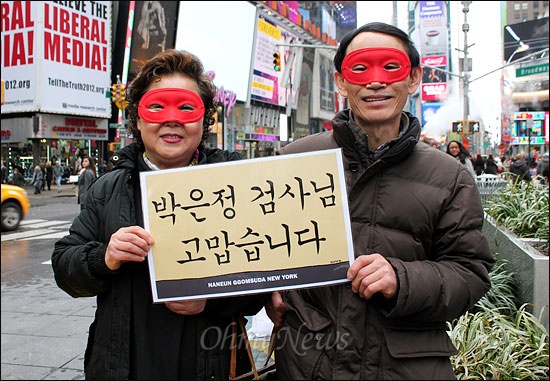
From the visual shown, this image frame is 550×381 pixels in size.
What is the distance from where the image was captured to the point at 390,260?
177 cm

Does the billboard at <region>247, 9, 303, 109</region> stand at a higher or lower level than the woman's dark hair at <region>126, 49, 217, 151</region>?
higher

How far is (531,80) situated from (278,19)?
39401mm

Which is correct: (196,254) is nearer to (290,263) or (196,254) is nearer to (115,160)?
(290,263)

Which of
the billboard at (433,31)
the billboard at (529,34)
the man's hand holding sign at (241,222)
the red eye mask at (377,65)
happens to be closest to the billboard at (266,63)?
the billboard at (433,31)

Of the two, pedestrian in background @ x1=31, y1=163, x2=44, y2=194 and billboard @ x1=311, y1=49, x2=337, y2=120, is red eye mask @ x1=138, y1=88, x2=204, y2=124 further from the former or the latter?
billboard @ x1=311, y1=49, x2=337, y2=120

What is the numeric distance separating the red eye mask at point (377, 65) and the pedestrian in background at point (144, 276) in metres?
0.66

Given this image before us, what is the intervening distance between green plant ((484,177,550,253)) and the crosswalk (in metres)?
10.2

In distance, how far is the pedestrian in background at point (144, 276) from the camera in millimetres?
2008

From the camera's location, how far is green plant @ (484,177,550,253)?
213 inches

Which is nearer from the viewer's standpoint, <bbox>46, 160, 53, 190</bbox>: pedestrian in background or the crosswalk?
the crosswalk

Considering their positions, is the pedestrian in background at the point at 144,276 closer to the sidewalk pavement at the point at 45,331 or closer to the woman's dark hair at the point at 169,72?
the woman's dark hair at the point at 169,72

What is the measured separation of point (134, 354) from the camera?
6.72ft

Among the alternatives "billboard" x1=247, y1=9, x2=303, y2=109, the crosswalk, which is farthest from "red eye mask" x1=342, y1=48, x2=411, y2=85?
"billboard" x1=247, y1=9, x2=303, y2=109

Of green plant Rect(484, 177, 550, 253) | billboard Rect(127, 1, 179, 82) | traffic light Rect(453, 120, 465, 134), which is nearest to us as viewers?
green plant Rect(484, 177, 550, 253)
